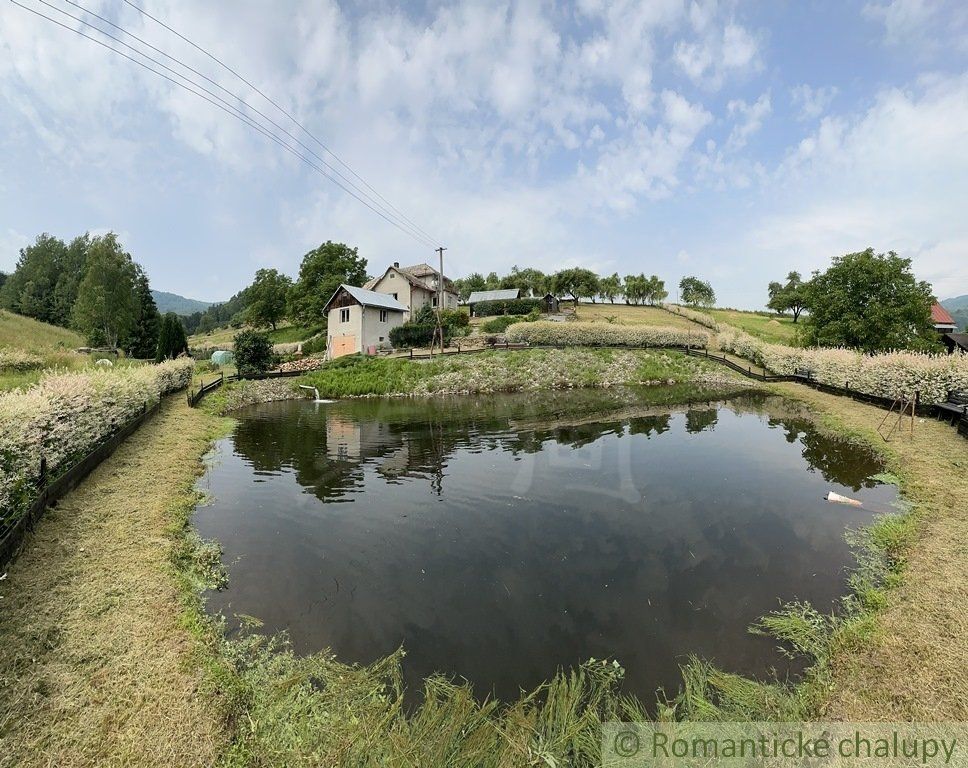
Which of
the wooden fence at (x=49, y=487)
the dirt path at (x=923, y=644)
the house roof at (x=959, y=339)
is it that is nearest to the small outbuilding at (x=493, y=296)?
the house roof at (x=959, y=339)

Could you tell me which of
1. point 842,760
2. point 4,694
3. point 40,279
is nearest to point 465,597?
point 842,760

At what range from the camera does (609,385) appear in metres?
34.6

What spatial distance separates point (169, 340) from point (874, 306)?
61.7 m

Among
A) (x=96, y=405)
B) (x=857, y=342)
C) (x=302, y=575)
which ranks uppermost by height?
(x=857, y=342)

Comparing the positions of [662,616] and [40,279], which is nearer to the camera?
[662,616]

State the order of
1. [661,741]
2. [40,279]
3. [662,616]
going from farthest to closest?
[40,279], [662,616], [661,741]

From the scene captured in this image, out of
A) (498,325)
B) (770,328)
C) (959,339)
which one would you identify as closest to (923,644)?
(498,325)

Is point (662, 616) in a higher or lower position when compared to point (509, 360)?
lower

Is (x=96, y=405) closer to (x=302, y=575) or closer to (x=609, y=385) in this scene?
(x=302, y=575)

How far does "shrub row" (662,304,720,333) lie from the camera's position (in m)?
58.9

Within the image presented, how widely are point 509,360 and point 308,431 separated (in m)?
20.8

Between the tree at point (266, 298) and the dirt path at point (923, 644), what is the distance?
238 feet

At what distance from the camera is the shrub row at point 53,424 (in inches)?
273

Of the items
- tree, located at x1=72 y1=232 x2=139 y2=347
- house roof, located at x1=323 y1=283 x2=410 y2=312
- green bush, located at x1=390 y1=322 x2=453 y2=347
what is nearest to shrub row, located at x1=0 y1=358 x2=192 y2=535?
house roof, located at x1=323 y1=283 x2=410 y2=312
